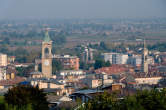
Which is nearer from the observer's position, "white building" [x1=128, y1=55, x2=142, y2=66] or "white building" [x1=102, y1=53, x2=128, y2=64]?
"white building" [x1=128, y1=55, x2=142, y2=66]

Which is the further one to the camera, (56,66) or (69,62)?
(69,62)

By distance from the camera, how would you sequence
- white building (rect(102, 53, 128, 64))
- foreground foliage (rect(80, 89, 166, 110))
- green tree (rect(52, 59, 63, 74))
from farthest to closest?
1. white building (rect(102, 53, 128, 64))
2. green tree (rect(52, 59, 63, 74))
3. foreground foliage (rect(80, 89, 166, 110))

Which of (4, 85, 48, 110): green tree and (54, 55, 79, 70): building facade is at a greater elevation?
(54, 55, 79, 70): building facade

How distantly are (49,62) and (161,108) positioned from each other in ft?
113

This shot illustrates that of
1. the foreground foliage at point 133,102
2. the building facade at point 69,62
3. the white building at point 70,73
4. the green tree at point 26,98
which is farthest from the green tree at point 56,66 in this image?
the foreground foliage at point 133,102

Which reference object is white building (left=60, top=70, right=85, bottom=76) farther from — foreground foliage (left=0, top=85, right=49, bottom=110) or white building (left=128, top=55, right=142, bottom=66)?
foreground foliage (left=0, top=85, right=49, bottom=110)

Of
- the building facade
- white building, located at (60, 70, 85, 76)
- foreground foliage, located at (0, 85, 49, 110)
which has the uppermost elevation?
the building facade

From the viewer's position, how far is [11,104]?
42.6 ft

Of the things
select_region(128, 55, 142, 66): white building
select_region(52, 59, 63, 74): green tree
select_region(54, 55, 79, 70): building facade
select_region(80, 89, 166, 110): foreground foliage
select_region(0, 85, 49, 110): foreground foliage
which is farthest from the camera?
select_region(128, 55, 142, 66): white building

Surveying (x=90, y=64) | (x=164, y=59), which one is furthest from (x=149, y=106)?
(x=164, y=59)

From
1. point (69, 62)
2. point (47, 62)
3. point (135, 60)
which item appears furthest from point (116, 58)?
point (47, 62)

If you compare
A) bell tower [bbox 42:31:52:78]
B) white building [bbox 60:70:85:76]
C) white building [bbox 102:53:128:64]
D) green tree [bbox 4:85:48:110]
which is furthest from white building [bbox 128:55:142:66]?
green tree [bbox 4:85:48:110]

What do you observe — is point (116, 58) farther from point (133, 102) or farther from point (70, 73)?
point (133, 102)

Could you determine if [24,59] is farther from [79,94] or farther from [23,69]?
[79,94]
